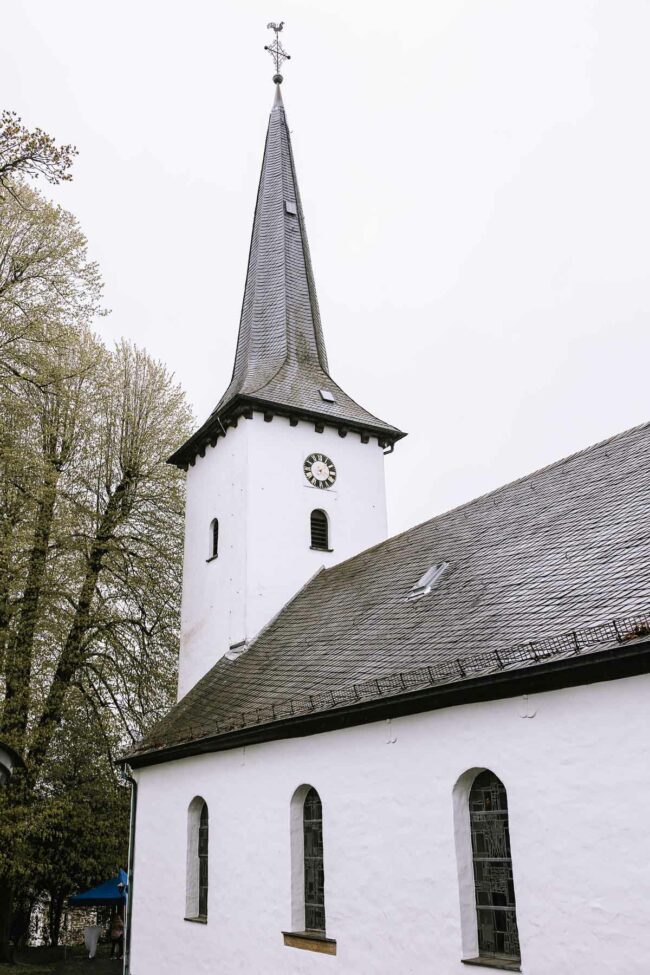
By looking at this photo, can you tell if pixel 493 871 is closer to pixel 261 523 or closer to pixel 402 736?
pixel 402 736

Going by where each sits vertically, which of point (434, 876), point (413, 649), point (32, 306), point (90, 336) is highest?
point (90, 336)

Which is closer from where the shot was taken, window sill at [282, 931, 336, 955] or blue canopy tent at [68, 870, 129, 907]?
window sill at [282, 931, 336, 955]

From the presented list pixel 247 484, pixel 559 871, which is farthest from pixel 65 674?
pixel 559 871

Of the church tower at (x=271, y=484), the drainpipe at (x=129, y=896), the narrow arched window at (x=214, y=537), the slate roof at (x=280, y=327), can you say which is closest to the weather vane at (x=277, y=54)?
the slate roof at (x=280, y=327)

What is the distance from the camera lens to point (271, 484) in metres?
17.0

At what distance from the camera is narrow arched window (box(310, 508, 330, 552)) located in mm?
17312

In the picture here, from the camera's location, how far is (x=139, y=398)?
21625 mm

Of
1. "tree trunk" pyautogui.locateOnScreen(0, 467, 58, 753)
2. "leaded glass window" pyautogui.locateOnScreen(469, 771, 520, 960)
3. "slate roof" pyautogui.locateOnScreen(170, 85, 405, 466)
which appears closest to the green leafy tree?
"tree trunk" pyautogui.locateOnScreen(0, 467, 58, 753)

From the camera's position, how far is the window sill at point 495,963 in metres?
6.91

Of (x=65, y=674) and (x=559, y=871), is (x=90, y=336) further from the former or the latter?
(x=559, y=871)

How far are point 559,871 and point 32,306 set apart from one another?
12.8m

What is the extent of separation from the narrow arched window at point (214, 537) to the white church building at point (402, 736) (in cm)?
21

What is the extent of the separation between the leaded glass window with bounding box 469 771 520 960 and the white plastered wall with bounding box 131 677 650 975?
0.20 meters

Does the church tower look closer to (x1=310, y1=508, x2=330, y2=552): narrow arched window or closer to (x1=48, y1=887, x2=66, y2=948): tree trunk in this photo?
(x1=310, y1=508, x2=330, y2=552): narrow arched window
